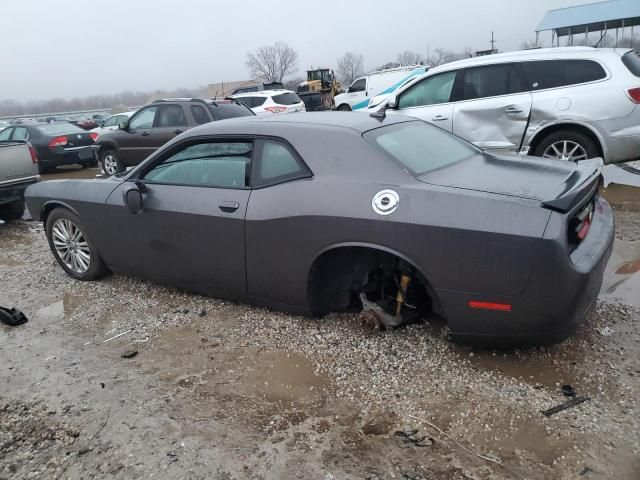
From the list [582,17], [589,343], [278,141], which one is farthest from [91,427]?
[582,17]

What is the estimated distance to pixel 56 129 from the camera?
42.5ft

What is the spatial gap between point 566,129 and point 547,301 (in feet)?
14.6

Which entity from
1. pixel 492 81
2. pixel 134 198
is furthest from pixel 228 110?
pixel 134 198

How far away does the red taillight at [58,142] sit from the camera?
12312 mm

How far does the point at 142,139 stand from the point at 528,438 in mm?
9417

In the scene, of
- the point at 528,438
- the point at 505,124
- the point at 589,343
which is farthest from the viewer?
the point at 505,124

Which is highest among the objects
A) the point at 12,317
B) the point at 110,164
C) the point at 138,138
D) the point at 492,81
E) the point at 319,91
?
the point at 319,91

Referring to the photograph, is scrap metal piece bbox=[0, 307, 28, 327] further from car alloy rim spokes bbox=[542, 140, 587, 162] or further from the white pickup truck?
car alloy rim spokes bbox=[542, 140, 587, 162]

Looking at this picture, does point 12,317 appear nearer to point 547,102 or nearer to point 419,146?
point 419,146

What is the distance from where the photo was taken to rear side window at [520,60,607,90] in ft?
20.2

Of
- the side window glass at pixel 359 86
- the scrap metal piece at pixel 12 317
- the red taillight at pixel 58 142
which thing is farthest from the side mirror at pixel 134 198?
the side window glass at pixel 359 86

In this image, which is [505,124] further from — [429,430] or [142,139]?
[142,139]

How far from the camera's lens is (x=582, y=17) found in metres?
32.0

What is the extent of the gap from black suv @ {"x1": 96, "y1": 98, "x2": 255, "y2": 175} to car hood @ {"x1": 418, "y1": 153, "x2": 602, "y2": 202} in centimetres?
666
